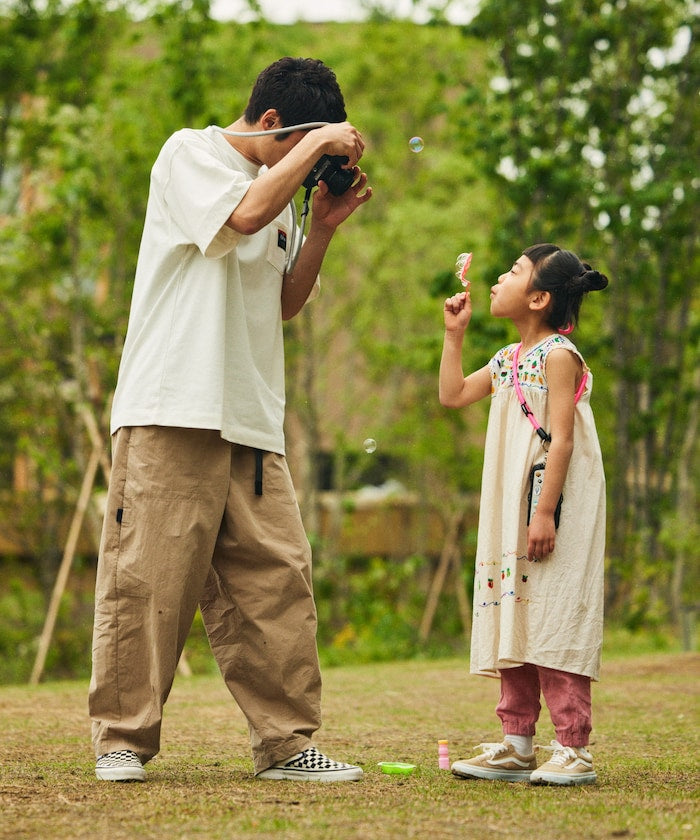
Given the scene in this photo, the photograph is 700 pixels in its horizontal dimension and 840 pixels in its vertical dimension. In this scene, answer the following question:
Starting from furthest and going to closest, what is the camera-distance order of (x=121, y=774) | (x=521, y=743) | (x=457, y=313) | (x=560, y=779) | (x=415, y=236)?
(x=415, y=236), (x=457, y=313), (x=521, y=743), (x=560, y=779), (x=121, y=774)

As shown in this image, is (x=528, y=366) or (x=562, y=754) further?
(x=528, y=366)

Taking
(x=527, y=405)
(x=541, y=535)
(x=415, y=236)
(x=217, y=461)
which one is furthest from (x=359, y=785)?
A: (x=415, y=236)

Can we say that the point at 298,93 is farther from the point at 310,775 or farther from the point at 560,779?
the point at 560,779

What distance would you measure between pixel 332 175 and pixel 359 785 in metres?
1.76

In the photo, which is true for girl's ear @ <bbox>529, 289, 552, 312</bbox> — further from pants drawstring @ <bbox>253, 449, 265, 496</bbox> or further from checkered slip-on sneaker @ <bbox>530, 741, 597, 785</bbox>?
checkered slip-on sneaker @ <bbox>530, 741, 597, 785</bbox>

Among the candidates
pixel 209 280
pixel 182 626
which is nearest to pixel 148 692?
pixel 182 626

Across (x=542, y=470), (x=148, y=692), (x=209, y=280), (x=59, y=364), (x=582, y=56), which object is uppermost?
(x=582, y=56)

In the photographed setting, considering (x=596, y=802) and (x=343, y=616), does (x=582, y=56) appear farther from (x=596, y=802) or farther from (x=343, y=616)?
(x=596, y=802)

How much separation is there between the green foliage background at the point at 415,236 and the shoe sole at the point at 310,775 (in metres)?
7.19

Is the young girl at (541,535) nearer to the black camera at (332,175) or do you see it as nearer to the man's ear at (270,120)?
the black camera at (332,175)

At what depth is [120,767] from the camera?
3.26m

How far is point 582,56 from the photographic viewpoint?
11.4 metres

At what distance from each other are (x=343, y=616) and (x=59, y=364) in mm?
4310

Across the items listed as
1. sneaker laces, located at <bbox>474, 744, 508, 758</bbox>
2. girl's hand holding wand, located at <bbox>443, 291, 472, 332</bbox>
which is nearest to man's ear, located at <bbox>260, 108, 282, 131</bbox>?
girl's hand holding wand, located at <bbox>443, 291, 472, 332</bbox>
